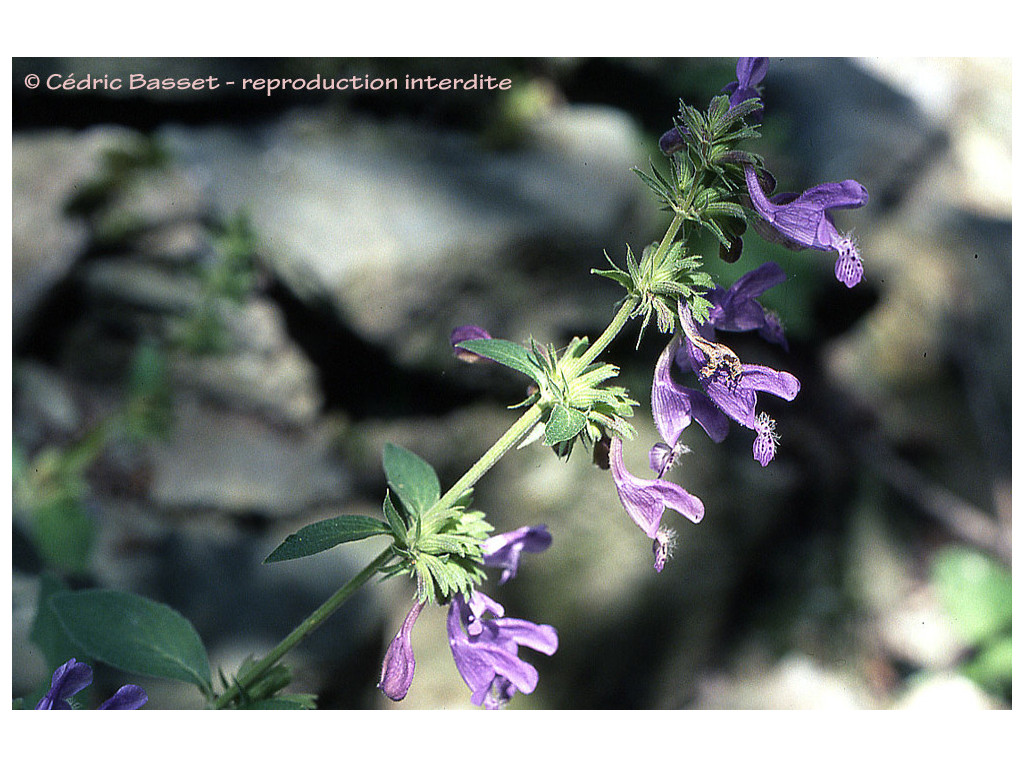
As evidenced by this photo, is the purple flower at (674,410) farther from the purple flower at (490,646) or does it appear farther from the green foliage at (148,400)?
the green foliage at (148,400)

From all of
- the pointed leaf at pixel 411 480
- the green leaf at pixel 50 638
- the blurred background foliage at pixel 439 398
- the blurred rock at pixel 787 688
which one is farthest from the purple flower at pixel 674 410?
the blurred rock at pixel 787 688

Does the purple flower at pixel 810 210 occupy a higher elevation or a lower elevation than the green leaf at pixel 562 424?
higher

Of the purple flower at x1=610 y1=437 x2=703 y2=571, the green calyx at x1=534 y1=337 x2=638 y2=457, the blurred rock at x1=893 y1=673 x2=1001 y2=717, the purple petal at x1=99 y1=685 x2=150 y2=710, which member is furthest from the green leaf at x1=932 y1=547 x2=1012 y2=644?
the purple petal at x1=99 y1=685 x2=150 y2=710

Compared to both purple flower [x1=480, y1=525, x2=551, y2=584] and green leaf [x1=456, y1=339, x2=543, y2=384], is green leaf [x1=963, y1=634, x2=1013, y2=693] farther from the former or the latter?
green leaf [x1=456, y1=339, x2=543, y2=384]

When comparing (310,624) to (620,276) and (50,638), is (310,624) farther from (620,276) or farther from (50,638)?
(50,638)

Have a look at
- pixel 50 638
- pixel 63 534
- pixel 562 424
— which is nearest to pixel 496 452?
pixel 562 424
